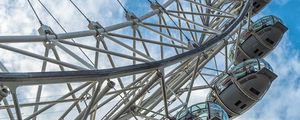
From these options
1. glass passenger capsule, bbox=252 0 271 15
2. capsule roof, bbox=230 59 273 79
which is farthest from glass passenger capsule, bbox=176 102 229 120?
glass passenger capsule, bbox=252 0 271 15

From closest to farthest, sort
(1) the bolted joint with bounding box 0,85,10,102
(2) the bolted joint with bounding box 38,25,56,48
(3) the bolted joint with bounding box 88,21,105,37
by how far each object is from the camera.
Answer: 1. (1) the bolted joint with bounding box 0,85,10,102
2. (2) the bolted joint with bounding box 38,25,56,48
3. (3) the bolted joint with bounding box 88,21,105,37

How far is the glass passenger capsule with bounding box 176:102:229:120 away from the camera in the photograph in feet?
74.4

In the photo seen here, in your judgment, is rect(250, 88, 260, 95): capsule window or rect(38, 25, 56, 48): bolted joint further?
rect(250, 88, 260, 95): capsule window

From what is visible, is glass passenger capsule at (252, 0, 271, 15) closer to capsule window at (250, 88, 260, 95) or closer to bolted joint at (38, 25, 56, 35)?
capsule window at (250, 88, 260, 95)

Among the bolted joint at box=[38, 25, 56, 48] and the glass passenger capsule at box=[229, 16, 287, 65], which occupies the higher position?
the glass passenger capsule at box=[229, 16, 287, 65]

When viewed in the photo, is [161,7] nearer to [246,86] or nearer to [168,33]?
[168,33]

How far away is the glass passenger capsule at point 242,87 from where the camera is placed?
2555cm

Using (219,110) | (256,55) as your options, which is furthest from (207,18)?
(219,110)

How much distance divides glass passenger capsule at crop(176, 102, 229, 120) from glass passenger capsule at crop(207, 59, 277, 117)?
→ 2.68 m

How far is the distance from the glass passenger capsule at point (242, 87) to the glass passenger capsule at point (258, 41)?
11.5 feet

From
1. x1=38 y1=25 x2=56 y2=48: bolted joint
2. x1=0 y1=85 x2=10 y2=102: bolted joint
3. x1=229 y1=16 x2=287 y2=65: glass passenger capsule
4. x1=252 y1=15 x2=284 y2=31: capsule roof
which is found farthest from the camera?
x1=252 y1=15 x2=284 y2=31: capsule roof

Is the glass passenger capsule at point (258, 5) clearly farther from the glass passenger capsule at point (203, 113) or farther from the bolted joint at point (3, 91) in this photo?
the bolted joint at point (3, 91)

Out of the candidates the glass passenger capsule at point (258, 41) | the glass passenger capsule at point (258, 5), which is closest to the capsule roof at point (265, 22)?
the glass passenger capsule at point (258, 41)

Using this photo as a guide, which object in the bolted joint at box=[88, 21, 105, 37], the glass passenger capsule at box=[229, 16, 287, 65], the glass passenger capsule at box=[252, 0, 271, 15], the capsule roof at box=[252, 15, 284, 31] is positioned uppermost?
the glass passenger capsule at box=[252, 0, 271, 15]
